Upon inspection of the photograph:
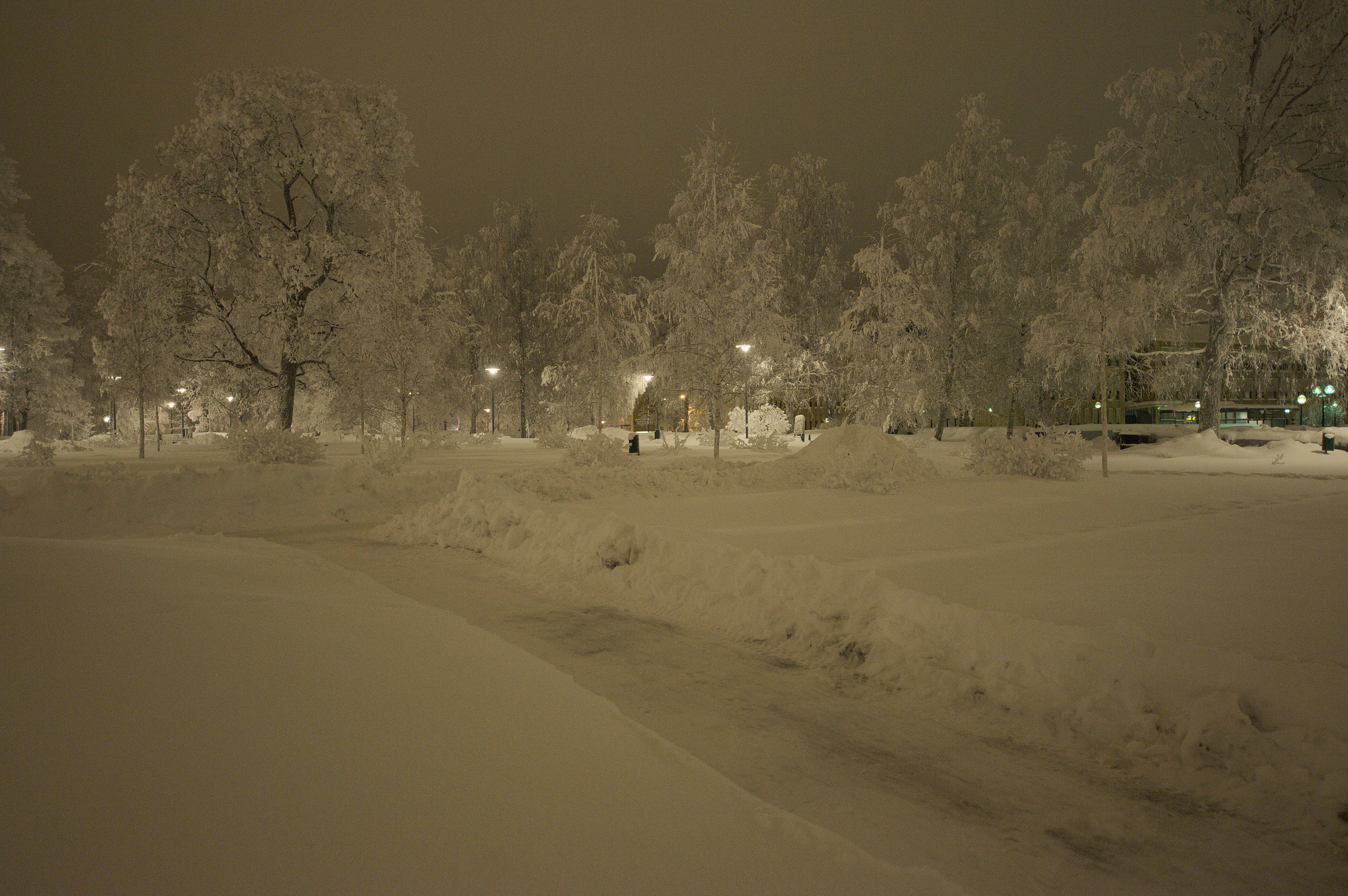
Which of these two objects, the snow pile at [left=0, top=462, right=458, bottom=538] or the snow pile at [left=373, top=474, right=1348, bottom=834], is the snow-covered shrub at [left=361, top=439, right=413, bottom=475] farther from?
the snow pile at [left=373, top=474, right=1348, bottom=834]

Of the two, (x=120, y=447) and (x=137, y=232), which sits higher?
(x=137, y=232)

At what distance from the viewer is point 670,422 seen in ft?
189

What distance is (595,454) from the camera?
58.5 ft

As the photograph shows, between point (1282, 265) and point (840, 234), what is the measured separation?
2003cm

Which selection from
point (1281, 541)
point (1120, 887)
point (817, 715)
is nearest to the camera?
point (1120, 887)

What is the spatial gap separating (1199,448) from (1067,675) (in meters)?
26.4

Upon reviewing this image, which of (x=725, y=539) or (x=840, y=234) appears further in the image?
(x=840, y=234)

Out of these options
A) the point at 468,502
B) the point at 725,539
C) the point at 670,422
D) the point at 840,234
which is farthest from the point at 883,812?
the point at 670,422

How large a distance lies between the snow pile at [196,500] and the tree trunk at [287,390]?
9.30 metres

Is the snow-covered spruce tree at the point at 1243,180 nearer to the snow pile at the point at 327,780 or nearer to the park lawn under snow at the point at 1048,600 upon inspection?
the park lawn under snow at the point at 1048,600

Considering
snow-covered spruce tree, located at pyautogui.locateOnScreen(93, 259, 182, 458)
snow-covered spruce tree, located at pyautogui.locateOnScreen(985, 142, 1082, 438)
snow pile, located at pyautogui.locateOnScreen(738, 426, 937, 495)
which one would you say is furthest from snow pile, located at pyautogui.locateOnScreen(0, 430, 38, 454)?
snow-covered spruce tree, located at pyautogui.locateOnScreen(985, 142, 1082, 438)

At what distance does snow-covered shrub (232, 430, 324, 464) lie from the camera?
1656cm

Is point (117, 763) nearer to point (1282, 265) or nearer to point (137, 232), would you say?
point (137, 232)

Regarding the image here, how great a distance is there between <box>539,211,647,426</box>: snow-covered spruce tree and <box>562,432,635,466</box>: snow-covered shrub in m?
17.7
